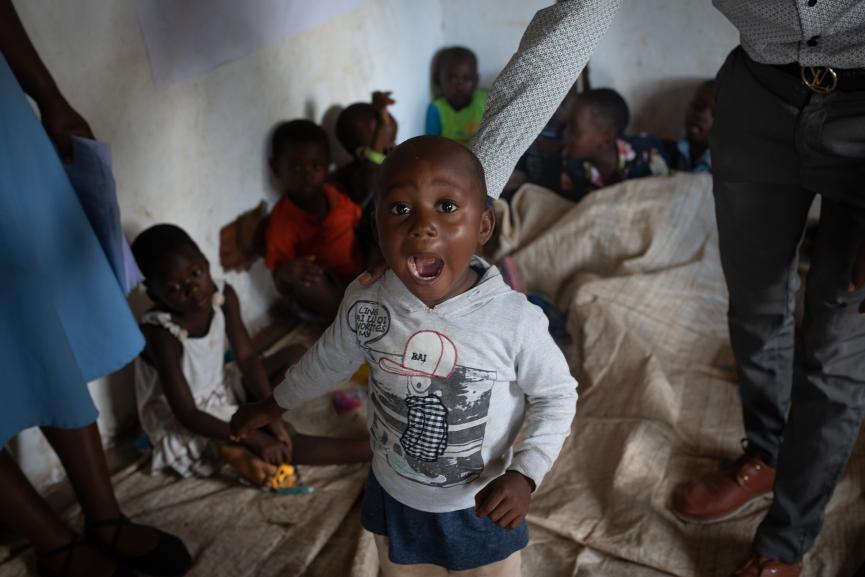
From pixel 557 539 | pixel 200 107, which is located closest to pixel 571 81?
pixel 557 539

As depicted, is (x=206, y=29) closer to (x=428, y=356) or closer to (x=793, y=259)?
(x=428, y=356)

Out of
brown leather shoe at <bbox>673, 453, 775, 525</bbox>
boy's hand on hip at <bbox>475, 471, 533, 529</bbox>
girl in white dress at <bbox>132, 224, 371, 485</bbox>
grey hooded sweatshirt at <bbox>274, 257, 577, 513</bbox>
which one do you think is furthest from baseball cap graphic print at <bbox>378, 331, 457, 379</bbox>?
brown leather shoe at <bbox>673, 453, 775, 525</bbox>

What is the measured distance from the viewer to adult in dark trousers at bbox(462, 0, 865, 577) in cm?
122

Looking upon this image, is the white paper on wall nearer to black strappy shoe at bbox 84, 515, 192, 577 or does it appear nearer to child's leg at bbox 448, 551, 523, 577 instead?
black strappy shoe at bbox 84, 515, 192, 577

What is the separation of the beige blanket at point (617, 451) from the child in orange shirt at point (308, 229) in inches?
17.0

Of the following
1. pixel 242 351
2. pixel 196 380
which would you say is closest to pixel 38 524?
pixel 196 380

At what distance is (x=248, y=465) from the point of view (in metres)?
1.87

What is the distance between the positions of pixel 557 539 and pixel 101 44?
1.65 m

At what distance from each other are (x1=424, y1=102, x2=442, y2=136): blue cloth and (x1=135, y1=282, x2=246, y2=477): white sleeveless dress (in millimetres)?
1757

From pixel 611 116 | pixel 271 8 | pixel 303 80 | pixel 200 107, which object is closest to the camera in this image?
pixel 200 107

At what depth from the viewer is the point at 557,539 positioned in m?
1.71

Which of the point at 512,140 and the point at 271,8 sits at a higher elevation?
the point at 271,8

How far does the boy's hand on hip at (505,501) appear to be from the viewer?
976 millimetres

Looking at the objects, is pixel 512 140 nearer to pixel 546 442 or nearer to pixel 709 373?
pixel 546 442
